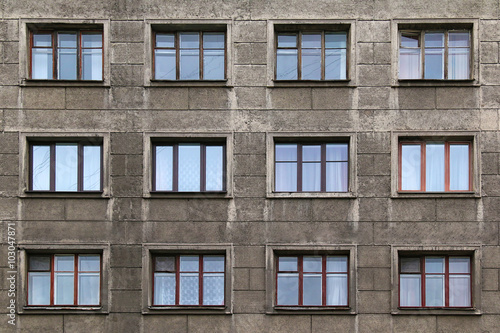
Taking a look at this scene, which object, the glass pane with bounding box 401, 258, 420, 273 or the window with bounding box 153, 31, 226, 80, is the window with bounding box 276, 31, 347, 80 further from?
the glass pane with bounding box 401, 258, 420, 273

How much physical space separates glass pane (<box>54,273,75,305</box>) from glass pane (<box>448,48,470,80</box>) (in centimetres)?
1260

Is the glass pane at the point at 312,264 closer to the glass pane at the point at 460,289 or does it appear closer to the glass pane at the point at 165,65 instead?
the glass pane at the point at 460,289

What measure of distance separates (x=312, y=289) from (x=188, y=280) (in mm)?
3572

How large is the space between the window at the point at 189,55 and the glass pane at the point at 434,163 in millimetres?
6476

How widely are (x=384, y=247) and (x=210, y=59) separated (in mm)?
Answer: 7451

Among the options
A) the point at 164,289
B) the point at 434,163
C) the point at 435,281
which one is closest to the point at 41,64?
the point at 164,289

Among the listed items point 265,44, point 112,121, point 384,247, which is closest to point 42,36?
point 112,121

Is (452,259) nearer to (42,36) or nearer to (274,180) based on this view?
(274,180)

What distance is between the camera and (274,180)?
17391 mm

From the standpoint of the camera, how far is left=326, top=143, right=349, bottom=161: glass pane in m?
17.5

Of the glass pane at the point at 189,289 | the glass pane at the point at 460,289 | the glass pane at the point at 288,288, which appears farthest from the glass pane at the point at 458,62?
the glass pane at the point at 189,289

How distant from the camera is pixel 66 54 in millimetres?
17812

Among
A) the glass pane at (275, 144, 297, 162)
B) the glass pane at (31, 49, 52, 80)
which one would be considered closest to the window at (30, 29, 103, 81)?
the glass pane at (31, 49, 52, 80)

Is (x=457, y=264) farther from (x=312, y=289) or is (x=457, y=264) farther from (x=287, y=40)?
(x=287, y=40)
